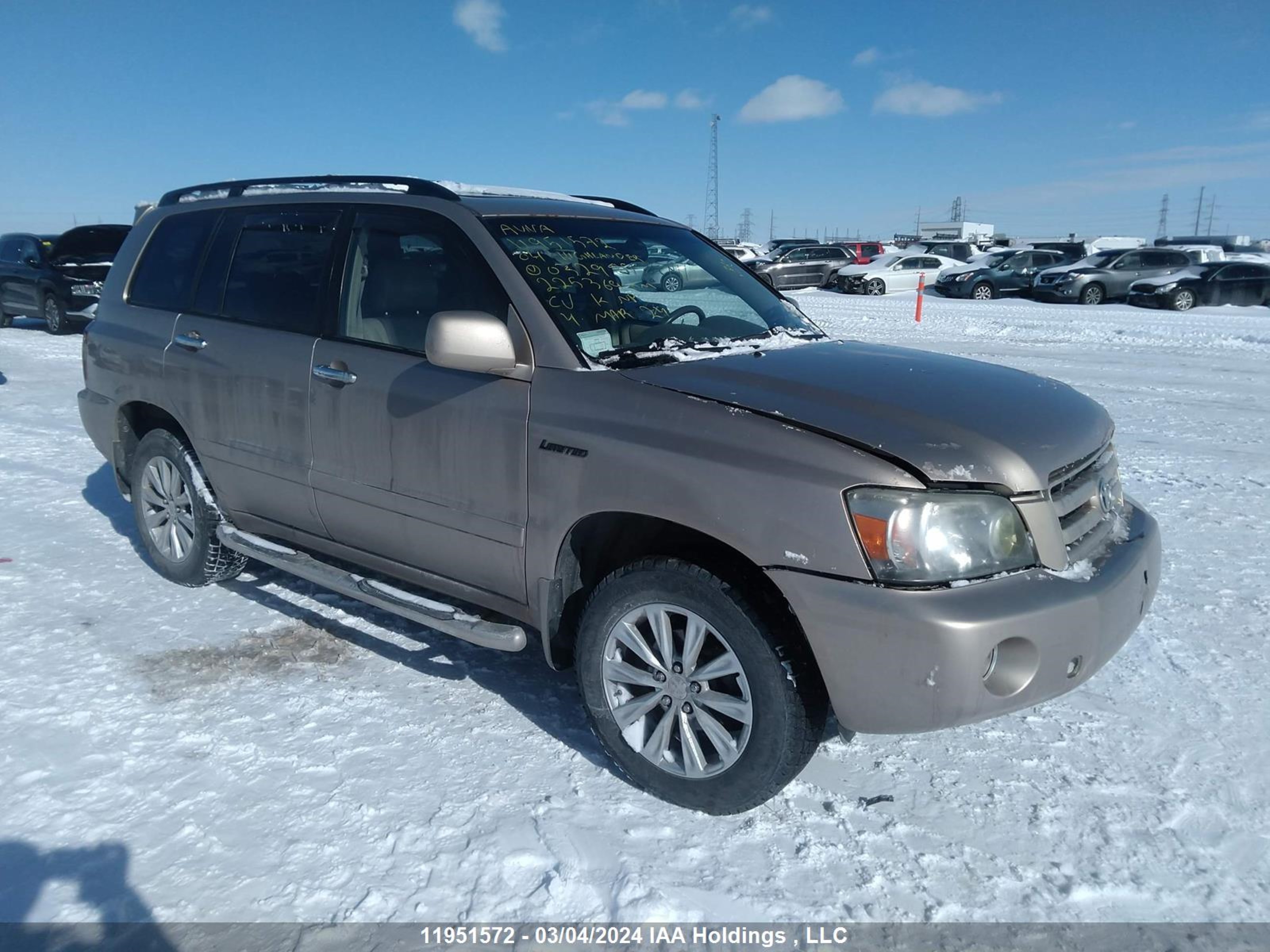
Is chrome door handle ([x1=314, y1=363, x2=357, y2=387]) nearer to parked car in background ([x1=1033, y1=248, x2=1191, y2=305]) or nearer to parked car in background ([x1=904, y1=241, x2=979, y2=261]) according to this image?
parked car in background ([x1=1033, y1=248, x2=1191, y2=305])

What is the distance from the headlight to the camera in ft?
8.14

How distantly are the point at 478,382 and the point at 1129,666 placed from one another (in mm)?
2937

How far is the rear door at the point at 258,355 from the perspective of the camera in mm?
3926

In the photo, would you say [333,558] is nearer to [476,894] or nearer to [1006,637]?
[476,894]

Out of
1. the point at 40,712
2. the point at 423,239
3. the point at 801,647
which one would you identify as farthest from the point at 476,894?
the point at 423,239

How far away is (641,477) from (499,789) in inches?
46.6

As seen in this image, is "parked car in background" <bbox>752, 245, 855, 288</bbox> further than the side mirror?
Yes

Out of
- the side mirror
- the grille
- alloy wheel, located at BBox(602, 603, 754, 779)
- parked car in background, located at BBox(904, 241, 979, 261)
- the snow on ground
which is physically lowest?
the snow on ground

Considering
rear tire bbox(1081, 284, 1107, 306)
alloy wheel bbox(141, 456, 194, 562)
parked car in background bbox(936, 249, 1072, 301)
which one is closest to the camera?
alloy wheel bbox(141, 456, 194, 562)

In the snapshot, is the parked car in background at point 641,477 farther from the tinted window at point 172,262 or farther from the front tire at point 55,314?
the front tire at point 55,314

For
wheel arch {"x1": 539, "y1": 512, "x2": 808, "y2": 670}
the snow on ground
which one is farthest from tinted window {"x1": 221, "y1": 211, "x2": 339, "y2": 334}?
wheel arch {"x1": 539, "y1": 512, "x2": 808, "y2": 670}

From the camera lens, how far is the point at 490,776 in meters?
3.14

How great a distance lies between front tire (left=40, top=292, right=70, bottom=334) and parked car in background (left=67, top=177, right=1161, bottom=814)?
42.6 feet

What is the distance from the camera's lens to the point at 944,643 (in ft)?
7.86
